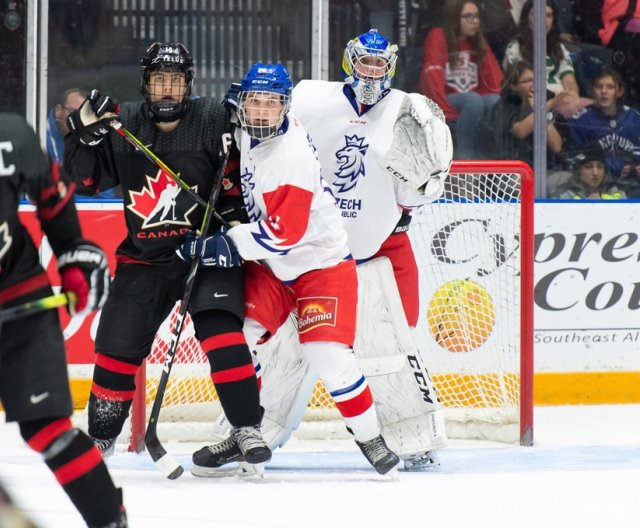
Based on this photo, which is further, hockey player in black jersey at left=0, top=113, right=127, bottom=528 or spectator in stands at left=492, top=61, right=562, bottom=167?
spectator in stands at left=492, top=61, right=562, bottom=167

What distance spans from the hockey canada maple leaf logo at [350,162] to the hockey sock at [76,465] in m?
1.43

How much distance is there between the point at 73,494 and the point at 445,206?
233 cm

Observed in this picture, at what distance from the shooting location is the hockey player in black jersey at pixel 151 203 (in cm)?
322

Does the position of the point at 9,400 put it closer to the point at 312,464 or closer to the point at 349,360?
the point at 349,360

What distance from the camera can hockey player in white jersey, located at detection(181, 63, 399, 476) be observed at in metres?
3.12

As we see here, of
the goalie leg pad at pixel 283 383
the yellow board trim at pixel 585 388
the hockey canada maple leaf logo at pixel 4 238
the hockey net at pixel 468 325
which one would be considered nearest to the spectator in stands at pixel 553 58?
the hockey net at pixel 468 325

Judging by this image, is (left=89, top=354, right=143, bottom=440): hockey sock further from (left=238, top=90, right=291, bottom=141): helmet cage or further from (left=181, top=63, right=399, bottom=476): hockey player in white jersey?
(left=238, top=90, right=291, bottom=141): helmet cage

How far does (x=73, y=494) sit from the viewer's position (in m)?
2.23

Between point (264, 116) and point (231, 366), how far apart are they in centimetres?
61

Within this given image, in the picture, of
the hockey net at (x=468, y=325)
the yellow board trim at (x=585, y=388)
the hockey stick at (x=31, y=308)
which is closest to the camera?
the hockey stick at (x=31, y=308)

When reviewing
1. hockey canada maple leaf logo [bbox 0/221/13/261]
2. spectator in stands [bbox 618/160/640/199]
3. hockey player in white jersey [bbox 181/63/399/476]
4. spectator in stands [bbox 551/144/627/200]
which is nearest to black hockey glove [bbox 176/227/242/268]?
hockey player in white jersey [bbox 181/63/399/476]

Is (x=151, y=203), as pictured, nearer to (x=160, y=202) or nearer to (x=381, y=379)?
(x=160, y=202)

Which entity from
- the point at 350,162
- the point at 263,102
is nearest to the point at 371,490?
the point at 350,162

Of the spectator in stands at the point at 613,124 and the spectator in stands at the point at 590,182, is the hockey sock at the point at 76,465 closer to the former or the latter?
the spectator in stands at the point at 590,182
